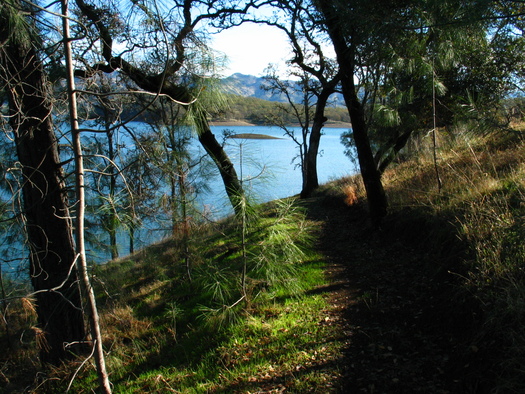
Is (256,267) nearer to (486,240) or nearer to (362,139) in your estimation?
(486,240)

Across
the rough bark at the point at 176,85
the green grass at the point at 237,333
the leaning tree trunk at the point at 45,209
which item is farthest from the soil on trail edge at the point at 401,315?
the leaning tree trunk at the point at 45,209

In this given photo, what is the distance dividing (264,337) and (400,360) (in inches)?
53.8

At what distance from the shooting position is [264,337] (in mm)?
3992

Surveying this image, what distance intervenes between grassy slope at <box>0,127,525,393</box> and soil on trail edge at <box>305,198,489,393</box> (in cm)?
1

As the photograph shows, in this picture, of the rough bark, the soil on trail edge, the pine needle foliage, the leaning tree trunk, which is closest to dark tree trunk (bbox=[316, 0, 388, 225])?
→ the soil on trail edge

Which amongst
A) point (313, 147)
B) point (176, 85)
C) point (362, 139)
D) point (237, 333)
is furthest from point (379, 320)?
point (313, 147)

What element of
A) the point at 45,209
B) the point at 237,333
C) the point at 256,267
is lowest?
the point at 237,333

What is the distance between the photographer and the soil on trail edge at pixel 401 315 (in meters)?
3.07

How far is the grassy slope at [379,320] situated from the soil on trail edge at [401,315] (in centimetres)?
1

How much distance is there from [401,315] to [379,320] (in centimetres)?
24

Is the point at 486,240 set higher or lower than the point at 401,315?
higher

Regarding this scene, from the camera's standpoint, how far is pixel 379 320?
4051 millimetres

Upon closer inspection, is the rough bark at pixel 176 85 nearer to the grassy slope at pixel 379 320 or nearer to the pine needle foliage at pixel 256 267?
the pine needle foliage at pixel 256 267

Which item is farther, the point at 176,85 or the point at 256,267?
the point at 176,85
